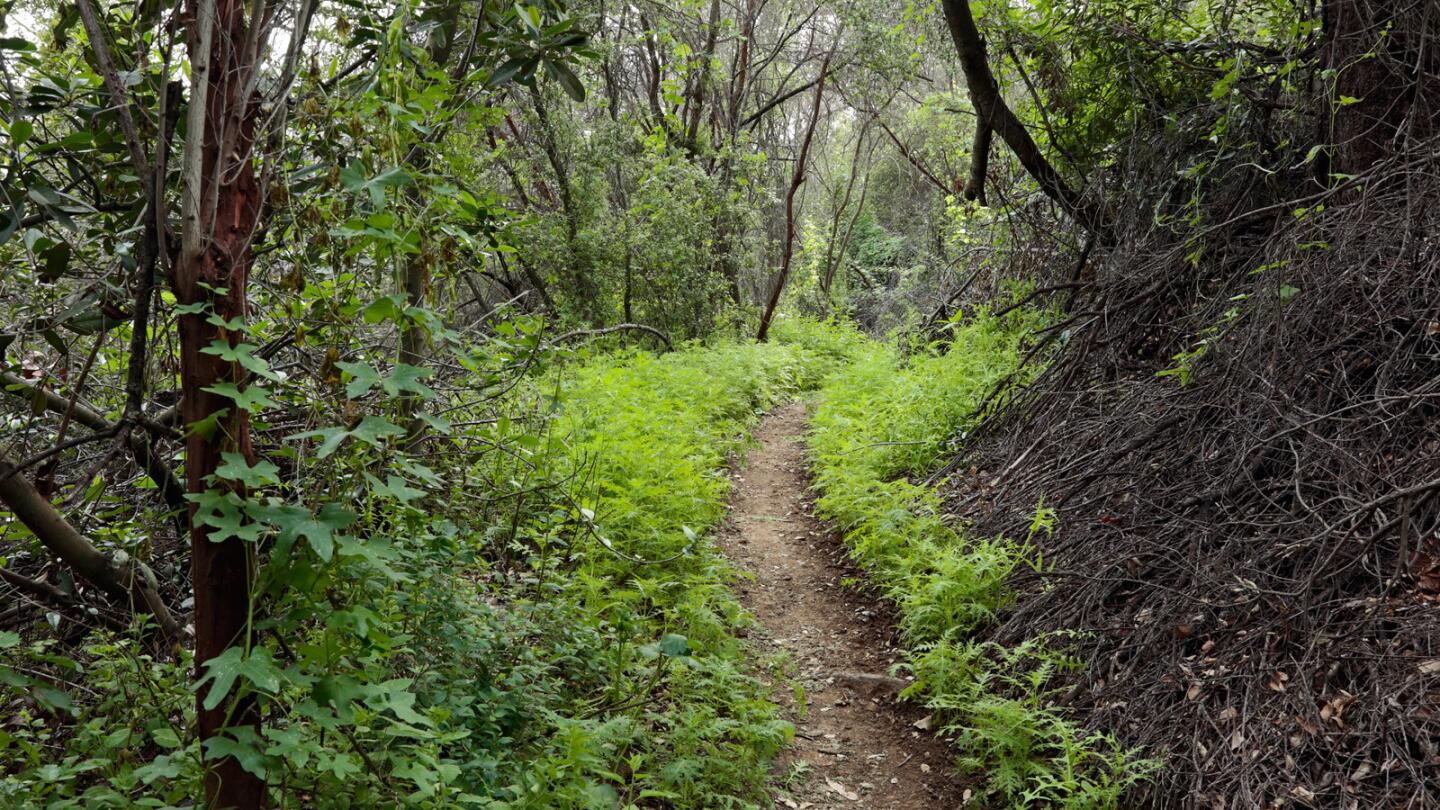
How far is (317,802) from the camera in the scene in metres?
2.54

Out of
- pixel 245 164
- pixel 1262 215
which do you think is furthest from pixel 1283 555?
pixel 245 164

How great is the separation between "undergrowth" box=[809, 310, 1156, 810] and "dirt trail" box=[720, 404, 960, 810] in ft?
0.65

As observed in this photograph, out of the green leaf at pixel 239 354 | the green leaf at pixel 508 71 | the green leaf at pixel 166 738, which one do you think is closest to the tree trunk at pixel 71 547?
the green leaf at pixel 166 738

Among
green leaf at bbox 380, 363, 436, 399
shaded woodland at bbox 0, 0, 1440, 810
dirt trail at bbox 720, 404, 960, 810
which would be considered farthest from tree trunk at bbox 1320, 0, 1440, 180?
green leaf at bbox 380, 363, 436, 399

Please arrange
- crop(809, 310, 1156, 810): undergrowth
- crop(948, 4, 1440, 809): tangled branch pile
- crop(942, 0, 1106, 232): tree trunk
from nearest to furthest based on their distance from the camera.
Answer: crop(948, 4, 1440, 809): tangled branch pile
crop(809, 310, 1156, 810): undergrowth
crop(942, 0, 1106, 232): tree trunk

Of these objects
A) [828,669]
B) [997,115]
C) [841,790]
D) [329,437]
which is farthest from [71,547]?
[997,115]

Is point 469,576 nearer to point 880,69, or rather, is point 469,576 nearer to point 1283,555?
point 1283,555

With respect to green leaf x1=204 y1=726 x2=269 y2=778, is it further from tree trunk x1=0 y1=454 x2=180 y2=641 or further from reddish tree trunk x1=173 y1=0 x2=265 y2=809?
tree trunk x1=0 y1=454 x2=180 y2=641

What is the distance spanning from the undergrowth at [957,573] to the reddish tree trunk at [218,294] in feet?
11.1

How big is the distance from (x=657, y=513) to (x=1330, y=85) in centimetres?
549

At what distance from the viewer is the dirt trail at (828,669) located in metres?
4.21

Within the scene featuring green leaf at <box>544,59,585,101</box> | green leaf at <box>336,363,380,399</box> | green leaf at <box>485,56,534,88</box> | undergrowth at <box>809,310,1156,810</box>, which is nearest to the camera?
green leaf at <box>336,363,380,399</box>

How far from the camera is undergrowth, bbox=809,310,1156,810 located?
3.95 meters

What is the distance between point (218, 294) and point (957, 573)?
4734 mm
